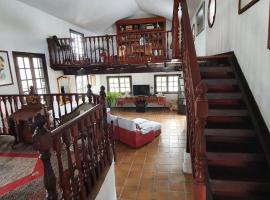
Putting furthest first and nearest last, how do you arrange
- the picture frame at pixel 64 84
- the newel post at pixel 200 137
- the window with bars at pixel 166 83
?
the window with bars at pixel 166 83
the picture frame at pixel 64 84
the newel post at pixel 200 137

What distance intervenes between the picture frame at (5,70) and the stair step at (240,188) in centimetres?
443

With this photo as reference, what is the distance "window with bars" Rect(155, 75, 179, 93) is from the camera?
1038 centimetres

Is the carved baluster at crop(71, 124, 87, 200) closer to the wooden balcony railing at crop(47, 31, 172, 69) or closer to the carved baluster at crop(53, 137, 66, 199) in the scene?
the carved baluster at crop(53, 137, 66, 199)

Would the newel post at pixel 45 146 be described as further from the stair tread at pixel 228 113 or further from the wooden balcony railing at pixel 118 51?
the wooden balcony railing at pixel 118 51

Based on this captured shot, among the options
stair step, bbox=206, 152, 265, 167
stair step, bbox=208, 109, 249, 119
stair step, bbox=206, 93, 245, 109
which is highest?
stair step, bbox=206, 93, 245, 109

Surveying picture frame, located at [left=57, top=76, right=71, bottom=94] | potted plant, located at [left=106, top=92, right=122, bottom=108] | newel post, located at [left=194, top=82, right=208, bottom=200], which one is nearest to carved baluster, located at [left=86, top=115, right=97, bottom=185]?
newel post, located at [left=194, top=82, right=208, bottom=200]

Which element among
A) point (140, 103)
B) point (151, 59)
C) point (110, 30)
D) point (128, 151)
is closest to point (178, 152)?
point (128, 151)

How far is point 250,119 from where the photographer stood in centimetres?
230

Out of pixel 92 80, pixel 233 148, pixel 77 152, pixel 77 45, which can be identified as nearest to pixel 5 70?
pixel 77 45

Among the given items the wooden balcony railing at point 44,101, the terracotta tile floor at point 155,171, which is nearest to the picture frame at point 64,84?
the terracotta tile floor at point 155,171

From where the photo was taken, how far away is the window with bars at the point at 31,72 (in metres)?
4.79

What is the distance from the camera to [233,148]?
2178 millimetres

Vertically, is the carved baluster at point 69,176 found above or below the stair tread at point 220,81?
below

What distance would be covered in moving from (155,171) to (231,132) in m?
2.50
